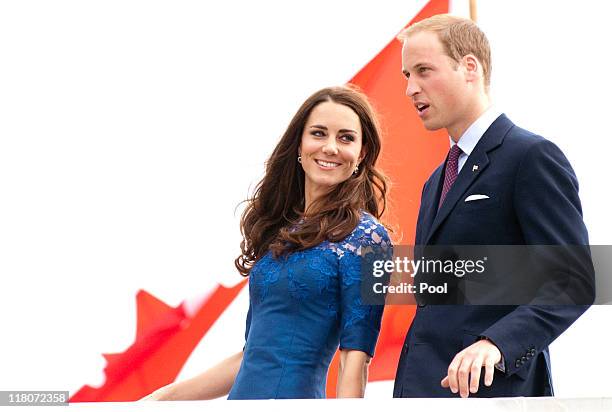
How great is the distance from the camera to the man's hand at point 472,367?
143cm

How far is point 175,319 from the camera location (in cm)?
332

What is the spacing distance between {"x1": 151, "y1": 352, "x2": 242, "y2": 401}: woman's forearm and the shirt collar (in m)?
0.73

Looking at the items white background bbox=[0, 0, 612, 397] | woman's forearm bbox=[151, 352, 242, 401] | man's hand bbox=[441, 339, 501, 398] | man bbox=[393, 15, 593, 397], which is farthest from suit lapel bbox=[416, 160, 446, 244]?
white background bbox=[0, 0, 612, 397]

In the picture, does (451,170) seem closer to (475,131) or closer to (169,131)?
(475,131)

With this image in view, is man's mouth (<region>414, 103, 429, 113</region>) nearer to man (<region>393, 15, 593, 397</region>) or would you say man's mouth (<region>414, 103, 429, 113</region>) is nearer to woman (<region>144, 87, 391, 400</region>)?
man (<region>393, 15, 593, 397</region>)

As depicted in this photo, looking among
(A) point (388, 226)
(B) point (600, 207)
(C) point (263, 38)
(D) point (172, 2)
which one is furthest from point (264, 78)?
(A) point (388, 226)

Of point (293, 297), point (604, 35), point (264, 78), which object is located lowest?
point (293, 297)

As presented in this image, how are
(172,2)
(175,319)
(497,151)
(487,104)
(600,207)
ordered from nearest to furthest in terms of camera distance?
(497,151) → (487,104) → (175,319) → (600,207) → (172,2)

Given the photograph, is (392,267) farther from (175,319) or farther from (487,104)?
(175,319)

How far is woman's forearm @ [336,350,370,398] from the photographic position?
1.93 meters

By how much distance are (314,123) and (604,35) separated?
2.03 metres

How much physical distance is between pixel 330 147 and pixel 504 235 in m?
0.54

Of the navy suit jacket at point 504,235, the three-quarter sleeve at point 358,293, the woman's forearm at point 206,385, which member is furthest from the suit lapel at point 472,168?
the woman's forearm at point 206,385

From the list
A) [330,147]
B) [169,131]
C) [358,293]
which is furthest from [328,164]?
[169,131]
